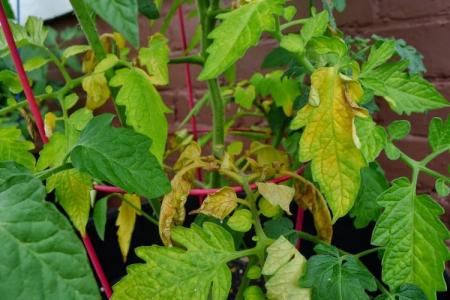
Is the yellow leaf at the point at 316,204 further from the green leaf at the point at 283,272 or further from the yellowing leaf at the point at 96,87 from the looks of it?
the yellowing leaf at the point at 96,87

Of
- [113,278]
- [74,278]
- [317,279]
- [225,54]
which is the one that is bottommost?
[113,278]

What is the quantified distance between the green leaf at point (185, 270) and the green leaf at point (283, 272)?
39mm

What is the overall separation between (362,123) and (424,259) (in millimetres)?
147

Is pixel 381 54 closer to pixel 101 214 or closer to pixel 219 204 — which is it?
pixel 219 204

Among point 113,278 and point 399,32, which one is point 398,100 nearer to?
point 399,32

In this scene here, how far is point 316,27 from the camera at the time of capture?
501 mm

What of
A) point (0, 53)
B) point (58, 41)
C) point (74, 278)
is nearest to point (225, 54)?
point (74, 278)

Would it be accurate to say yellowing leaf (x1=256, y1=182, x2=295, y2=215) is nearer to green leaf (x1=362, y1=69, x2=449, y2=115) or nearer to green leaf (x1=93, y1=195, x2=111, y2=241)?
green leaf (x1=362, y1=69, x2=449, y2=115)

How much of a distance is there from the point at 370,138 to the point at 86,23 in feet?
1.11

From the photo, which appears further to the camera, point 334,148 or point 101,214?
point 101,214

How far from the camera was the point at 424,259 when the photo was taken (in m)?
0.48

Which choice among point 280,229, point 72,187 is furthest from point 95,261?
point 280,229

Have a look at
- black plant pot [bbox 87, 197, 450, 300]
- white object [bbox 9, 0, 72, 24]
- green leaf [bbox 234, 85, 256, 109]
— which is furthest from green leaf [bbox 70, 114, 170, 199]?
white object [bbox 9, 0, 72, 24]

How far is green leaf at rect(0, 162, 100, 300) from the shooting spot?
30cm
